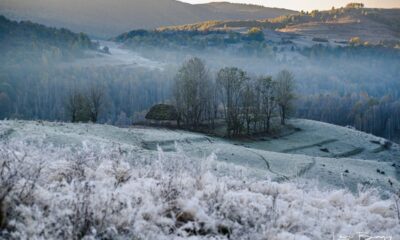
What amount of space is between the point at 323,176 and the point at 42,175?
29.3 meters

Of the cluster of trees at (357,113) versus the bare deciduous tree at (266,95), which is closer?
the bare deciduous tree at (266,95)

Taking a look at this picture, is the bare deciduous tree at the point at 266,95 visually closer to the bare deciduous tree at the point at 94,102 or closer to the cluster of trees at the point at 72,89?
the bare deciduous tree at the point at 94,102

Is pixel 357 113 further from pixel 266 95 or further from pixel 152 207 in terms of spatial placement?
pixel 152 207

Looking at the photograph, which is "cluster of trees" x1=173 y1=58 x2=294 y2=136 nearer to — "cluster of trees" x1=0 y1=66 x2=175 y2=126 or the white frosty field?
"cluster of trees" x1=0 y1=66 x2=175 y2=126

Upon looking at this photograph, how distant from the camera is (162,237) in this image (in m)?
4.53

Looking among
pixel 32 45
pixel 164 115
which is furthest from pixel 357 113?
pixel 32 45

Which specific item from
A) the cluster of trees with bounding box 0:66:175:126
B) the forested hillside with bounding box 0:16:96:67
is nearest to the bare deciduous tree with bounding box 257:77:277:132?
the cluster of trees with bounding box 0:66:175:126

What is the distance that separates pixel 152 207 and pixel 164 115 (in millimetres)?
72443

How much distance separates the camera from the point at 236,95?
76.8 meters

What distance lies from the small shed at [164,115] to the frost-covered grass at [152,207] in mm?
68426

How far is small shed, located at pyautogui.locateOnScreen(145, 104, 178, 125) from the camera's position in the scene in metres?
76.1

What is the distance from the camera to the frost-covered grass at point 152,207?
4.41 m

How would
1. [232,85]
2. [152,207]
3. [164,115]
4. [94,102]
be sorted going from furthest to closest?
1. [164,115]
2. [232,85]
3. [94,102]
4. [152,207]

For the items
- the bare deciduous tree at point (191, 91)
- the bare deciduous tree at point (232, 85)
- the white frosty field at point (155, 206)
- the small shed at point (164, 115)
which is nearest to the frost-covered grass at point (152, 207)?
the white frosty field at point (155, 206)
